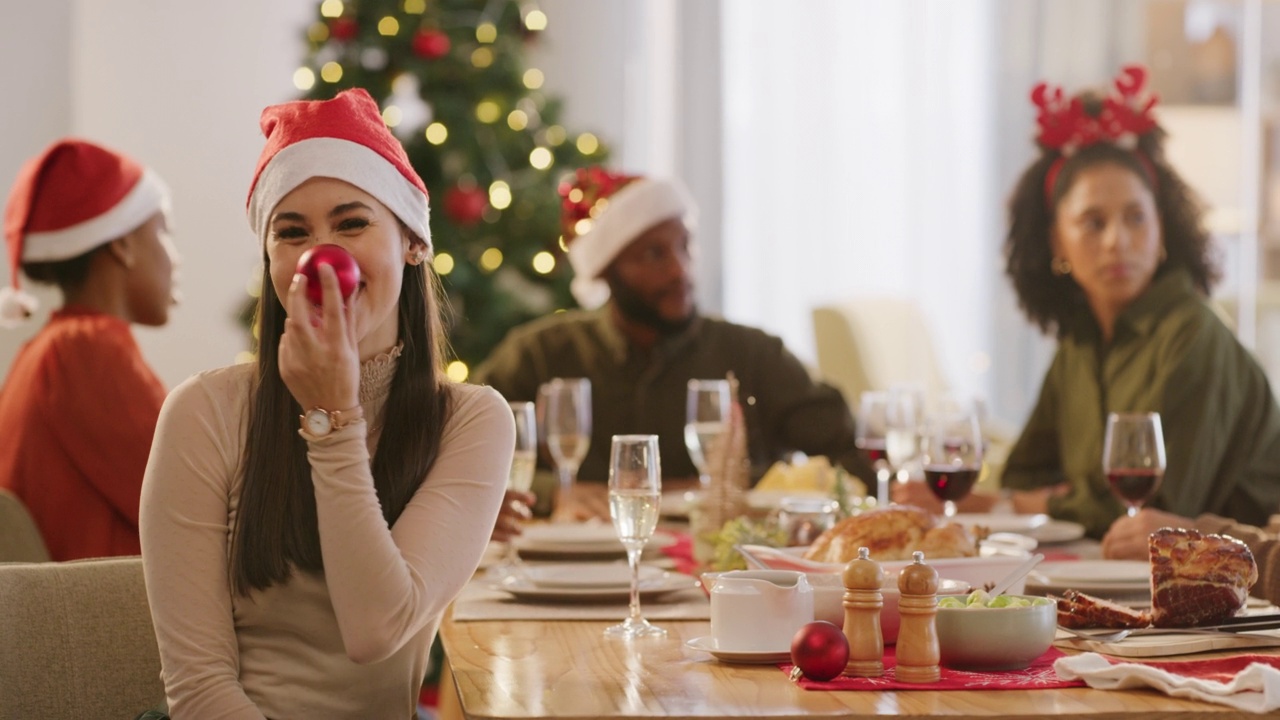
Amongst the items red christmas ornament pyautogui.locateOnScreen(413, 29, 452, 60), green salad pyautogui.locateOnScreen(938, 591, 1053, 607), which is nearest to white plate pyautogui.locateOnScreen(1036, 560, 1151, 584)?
green salad pyautogui.locateOnScreen(938, 591, 1053, 607)

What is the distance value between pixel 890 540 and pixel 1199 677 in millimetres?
424

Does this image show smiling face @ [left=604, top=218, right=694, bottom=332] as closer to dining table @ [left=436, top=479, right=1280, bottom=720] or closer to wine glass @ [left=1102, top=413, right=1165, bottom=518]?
wine glass @ [left=1102, top=413, right=1165, bottom=518]

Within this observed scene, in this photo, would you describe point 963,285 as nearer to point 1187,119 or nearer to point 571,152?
point 1187,119

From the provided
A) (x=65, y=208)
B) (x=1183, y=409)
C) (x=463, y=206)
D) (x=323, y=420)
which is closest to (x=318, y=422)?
(x=323, y=420)

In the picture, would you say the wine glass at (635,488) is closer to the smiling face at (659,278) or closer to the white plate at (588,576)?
the white plate at (588,576)

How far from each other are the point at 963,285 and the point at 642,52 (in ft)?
5.64

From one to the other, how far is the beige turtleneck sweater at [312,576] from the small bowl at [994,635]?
485mm

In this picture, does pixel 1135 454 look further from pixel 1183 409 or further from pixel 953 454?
pixel 1183 409

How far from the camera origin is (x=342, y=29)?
5.16m

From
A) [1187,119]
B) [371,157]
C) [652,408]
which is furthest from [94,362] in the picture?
[1187,119]

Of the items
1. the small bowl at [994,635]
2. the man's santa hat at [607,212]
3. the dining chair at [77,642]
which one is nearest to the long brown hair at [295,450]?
the dining chair at [77,642]

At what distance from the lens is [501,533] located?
2.23 m

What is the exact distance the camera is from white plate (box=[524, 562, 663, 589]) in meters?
1.85

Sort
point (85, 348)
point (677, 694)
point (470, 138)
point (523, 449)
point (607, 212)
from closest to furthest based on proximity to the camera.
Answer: point (677, 694), point (523, 449), point (85, 348), point (607, 212), point (470, 138)
